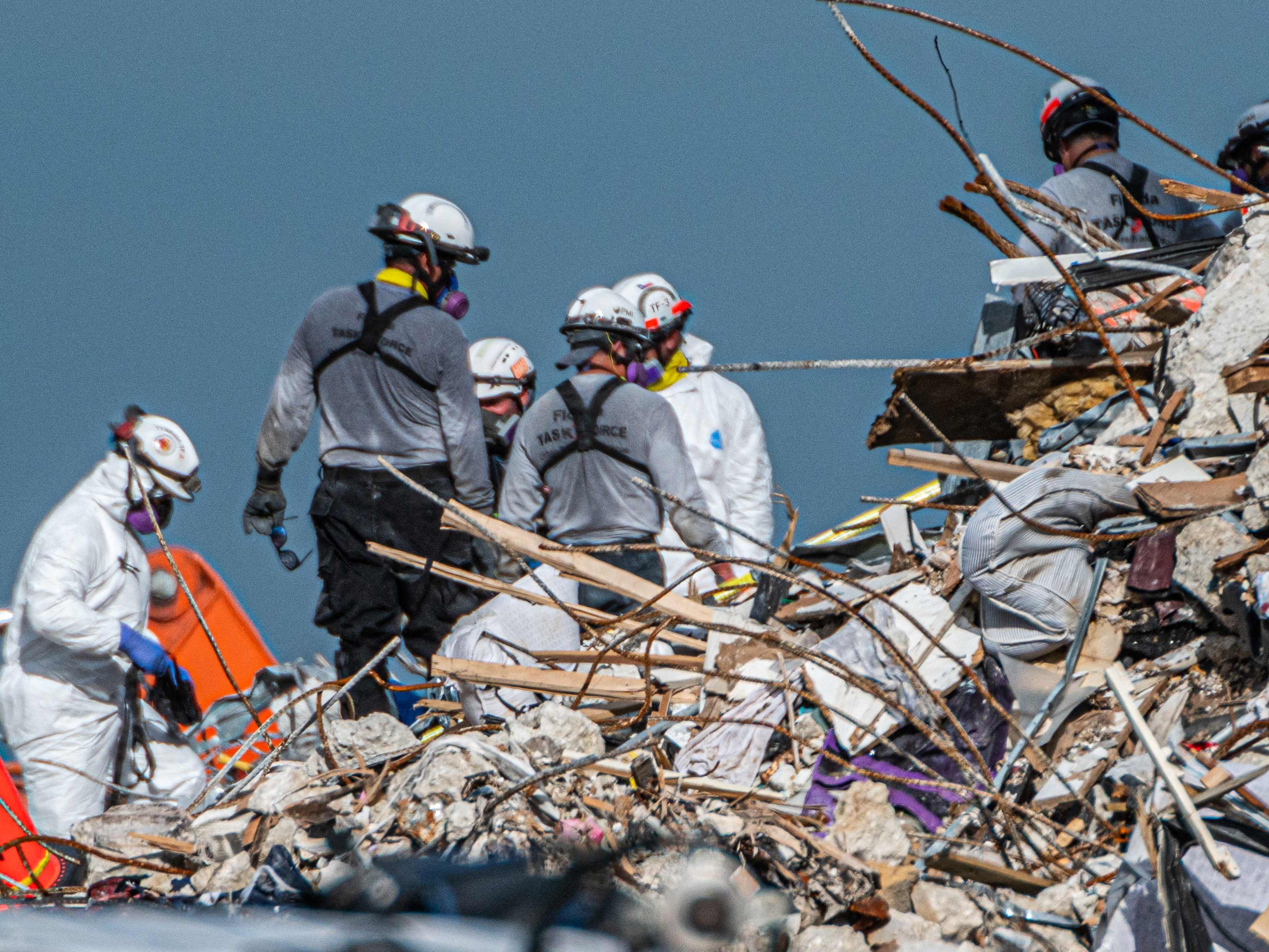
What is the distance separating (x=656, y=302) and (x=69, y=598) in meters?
3.63

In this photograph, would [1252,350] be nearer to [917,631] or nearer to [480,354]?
[917,631]

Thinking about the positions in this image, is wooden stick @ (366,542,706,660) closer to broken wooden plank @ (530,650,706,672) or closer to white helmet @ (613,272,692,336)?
broken wooden plank @ (530,650,706,672)

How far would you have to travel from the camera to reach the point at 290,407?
253 inches

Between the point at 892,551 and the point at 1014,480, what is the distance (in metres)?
0.86

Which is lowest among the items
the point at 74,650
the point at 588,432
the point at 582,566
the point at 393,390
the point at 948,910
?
the point at 948,910

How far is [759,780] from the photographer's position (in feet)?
13.8

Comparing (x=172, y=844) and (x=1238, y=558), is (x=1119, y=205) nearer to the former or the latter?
(x=1238, y=558)

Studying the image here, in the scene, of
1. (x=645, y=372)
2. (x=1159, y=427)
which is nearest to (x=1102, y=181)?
(x=1159, y=427)

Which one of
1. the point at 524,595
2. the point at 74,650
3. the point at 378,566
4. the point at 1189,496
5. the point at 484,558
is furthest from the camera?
the point at 484,558

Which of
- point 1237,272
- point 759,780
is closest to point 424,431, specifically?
point 759,780

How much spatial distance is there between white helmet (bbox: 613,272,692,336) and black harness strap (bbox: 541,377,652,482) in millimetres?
2352

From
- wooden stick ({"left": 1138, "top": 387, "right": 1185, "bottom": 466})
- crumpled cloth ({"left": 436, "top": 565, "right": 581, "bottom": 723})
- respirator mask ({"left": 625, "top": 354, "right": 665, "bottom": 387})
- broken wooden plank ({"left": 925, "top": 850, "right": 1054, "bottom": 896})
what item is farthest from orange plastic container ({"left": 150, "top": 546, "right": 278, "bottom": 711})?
broken wooden plank ({"left": 925, "top": 850, "right": 1054, "bottom": 896})

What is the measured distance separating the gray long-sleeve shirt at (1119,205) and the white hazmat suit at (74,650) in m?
4.70

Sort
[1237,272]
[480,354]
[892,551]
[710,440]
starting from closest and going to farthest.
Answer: [1237,272] < [892,551] < [710,440] < [480,354]
